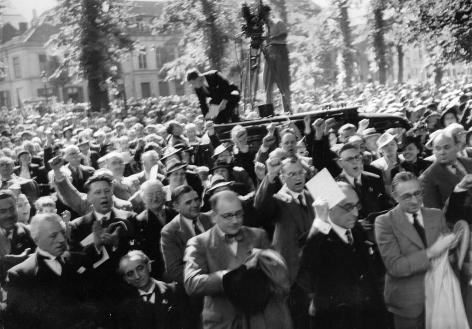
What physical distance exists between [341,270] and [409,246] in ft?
1.63

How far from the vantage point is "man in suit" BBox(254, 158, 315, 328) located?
189 inches

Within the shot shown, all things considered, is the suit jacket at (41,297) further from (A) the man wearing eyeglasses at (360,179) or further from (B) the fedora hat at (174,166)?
(A) the man wearing eyeglasses at (360,179)

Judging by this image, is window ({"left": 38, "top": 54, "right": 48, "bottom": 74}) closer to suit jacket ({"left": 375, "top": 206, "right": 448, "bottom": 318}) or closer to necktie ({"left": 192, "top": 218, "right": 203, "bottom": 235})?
necktie ({"left": 192, "top": 218, "right": 203, "bottom": 235})

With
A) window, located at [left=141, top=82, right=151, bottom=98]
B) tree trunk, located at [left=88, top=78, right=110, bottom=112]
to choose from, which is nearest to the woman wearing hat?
A: tree trunk, located at [left=88, top=78, right=110, bottom=112]

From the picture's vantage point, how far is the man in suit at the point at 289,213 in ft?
15.7

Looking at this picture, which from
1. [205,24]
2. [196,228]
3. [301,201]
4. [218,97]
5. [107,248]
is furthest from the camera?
[205,24]

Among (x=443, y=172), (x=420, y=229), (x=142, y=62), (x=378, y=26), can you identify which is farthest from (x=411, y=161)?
(x=142, y=62)

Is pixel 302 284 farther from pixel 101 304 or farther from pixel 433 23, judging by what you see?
pixel 433 23

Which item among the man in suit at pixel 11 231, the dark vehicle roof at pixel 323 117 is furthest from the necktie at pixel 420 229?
the dark vehicle roof at pixel 323 117

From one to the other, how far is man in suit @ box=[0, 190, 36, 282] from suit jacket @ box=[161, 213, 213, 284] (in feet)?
3.76

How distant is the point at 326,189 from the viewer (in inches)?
161

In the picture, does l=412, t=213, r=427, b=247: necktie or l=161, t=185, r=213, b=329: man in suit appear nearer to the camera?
l=412, t=213, r=427, b=247: necktie

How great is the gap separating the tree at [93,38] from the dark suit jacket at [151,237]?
52.0 ft

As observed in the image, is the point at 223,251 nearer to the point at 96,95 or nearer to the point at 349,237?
the point at 349,237
